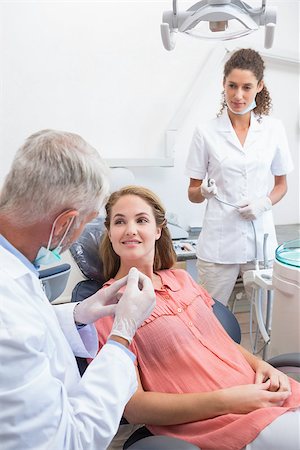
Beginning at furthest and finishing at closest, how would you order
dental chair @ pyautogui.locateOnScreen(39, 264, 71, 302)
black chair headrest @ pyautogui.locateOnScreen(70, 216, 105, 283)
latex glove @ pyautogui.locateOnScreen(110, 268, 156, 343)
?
dental chair @ pyautogui.locateOnScreen(39, 264, 71, 302) → black chair headrest @ pyautogui.locateOnScreen(70, 216, 105, 283) → latex glove @ pyautogui.locateOnScreen(110, 268, 156, 343)

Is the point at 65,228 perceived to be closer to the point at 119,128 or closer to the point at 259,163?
the point at 259,163

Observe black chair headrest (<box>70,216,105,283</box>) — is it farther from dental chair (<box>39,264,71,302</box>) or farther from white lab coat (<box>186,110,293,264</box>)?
white lab coat (<box>186,110,293,264</box>)

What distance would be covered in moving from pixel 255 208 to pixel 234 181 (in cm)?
15

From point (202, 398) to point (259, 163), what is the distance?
1.15m

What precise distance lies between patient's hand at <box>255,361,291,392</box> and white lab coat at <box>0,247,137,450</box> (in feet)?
1.49

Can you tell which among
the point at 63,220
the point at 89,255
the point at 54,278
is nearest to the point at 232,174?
the point at 89,255

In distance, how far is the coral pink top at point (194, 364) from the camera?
102 cm

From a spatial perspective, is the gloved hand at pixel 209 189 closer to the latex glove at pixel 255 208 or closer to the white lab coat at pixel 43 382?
the latex glove at pixel 255 208

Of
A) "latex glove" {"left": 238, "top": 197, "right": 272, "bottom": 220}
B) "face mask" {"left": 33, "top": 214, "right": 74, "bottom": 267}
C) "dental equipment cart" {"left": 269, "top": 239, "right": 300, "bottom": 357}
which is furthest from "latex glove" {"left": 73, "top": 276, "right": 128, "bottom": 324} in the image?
"latex glove" {"left": 238, "top": 197, "right": 272, "bottom": 220}

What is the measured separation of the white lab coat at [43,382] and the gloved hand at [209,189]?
1.08 metres

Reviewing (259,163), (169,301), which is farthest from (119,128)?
(169,301)

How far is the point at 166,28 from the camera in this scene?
1296 millimetres

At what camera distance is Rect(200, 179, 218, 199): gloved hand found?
5.97 feet

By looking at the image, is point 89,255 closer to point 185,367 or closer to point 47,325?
point 185,367
